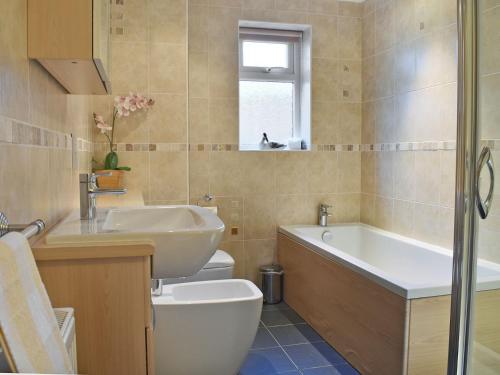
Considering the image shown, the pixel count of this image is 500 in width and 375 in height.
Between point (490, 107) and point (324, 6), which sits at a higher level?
point (324, 6)

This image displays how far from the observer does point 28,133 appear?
1.24 m

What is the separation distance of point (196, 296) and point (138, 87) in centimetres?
145

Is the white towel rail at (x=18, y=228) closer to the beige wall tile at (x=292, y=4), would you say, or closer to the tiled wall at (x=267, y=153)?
the tiled wall at (x=267, y=153)

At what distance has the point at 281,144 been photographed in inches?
143

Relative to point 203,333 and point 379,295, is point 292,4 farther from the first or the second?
point 203,333

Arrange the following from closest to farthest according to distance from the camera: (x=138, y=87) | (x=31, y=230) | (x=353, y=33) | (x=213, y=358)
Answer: (x=31, y=230) → (x=213, y=358) → (x=138, y=87) → (x=353, y=33)

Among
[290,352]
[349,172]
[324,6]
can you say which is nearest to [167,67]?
[324,6]

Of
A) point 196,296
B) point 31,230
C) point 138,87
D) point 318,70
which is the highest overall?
point 318,70

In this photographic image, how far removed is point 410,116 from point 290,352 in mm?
1759

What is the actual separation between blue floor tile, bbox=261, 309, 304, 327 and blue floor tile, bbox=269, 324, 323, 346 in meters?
0.07

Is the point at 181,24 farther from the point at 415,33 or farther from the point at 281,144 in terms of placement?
the point at 415,33

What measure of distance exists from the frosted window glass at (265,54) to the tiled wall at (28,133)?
82.2 inches

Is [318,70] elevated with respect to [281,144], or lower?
elevated

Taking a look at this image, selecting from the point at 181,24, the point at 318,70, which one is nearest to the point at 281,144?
the point at 318,70
